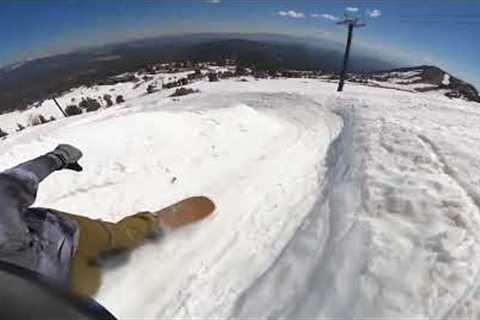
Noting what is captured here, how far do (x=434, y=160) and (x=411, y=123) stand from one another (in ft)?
8.84

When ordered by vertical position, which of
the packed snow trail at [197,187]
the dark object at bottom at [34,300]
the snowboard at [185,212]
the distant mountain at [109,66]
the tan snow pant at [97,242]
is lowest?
the distant mountain at [109,66]

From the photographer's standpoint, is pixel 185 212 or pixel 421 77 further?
pixel 421 77

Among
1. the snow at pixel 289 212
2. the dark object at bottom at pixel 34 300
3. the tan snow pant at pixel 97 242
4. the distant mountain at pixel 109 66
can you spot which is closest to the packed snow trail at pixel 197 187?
the snow at pixel 289 212

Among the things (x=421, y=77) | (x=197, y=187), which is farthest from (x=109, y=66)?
(x=197, y=187)

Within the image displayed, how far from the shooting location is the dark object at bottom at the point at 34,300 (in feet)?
A: 4.92

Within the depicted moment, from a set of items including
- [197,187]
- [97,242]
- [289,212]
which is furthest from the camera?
[197,187]

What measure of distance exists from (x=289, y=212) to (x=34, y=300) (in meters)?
3.46

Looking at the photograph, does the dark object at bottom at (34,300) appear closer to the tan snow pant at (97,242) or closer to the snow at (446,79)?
the tan snow pant at (97,242)

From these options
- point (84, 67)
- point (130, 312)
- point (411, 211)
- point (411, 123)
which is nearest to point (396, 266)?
point (411, 211)

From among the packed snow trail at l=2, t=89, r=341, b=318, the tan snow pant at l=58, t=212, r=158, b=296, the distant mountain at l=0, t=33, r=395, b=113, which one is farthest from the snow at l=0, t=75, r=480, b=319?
the distant mountain at l=0, t=33, r=395, b=113

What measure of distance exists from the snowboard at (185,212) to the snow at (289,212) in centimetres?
9

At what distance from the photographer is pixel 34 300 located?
153 centimetres

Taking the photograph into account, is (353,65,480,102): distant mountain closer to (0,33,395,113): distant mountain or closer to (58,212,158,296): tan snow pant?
(0,33,395,113): distant mountain

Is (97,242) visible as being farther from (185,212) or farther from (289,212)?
(289,212)
